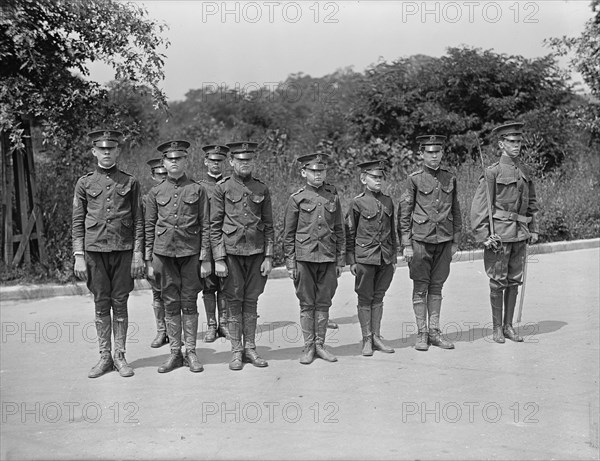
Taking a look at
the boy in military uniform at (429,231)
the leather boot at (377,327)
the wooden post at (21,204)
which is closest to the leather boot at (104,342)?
the leather boot at (377,327)

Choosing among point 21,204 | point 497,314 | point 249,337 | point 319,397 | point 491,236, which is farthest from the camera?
point 21,204

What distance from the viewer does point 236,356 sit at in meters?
7.30

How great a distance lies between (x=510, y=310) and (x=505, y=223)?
3.03 feet

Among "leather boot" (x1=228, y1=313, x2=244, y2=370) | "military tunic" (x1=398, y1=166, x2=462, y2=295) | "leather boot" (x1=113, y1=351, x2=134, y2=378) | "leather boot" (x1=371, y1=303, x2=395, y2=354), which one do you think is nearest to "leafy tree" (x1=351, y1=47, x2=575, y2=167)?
"military tunic" (x1=398, y1=166, x2=462, y2=295)

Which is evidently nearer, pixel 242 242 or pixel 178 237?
pixel 178 237

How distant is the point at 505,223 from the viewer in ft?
26.4

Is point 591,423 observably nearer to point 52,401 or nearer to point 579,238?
point 52,401

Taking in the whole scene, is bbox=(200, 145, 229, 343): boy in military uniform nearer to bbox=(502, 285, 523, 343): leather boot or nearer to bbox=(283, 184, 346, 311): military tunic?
bbox=(283, 184, 346, 311): military tunic

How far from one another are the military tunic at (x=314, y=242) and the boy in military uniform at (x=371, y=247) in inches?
8.1

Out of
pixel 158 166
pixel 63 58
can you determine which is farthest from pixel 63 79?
pixel 158 166

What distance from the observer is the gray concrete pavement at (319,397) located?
17.8 ft

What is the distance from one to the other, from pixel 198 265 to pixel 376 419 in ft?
7.56

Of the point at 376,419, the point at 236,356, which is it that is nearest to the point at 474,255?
the point at 236,356

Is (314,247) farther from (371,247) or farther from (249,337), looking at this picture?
(249,337)
